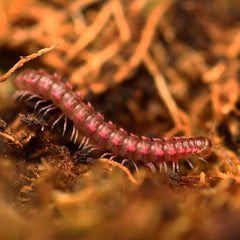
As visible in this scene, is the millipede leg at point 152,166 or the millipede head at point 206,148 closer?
the millipede leg at point 152,166

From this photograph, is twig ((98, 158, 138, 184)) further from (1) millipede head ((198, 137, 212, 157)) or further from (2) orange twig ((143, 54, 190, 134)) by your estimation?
(2) orange twig ((143, 54, 190, 134))

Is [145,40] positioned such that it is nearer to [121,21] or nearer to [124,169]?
[121,21]

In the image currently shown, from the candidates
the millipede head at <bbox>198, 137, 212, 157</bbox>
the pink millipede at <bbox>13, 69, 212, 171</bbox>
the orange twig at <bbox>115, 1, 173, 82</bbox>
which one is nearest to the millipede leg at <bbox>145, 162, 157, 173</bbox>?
the pink millipede at <bbox>13, 69, 212, 171</bbox>

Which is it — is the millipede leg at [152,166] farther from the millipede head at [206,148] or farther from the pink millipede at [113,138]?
the millipede head at [206,148]

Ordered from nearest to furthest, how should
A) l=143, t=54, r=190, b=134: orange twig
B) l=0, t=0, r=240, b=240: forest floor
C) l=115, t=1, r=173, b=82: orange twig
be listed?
1. l=0, t=0, r=240, b=240: forest floor
2. l=143, t=54, r=190, b=134: orange twig
3. l=115, t=1, r=173, b=82: orange twig

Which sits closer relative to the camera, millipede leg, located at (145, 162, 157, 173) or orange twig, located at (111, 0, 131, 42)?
millipede leg, located at (145, 162, 157, 173)

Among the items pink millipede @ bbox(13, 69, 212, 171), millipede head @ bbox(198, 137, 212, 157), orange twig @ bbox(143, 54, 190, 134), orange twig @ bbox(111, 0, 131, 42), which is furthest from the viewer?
orange twig @ bbox(111, 0, 131, 42)

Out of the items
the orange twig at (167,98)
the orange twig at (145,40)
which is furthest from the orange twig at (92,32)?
the orange twig at (167,98)

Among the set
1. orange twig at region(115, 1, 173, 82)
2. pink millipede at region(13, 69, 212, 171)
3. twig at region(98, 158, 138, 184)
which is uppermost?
orange twig at region(115, 1, 173, 82)

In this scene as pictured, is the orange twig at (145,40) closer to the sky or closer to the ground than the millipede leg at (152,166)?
closer to the sky

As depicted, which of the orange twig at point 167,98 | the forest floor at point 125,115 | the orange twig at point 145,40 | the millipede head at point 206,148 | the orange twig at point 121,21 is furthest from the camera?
the orange twig at point 121,21
